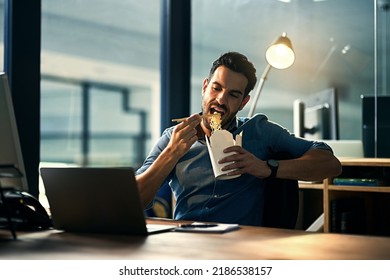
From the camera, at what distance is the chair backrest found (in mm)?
2074

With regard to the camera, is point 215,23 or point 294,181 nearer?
point 294,181

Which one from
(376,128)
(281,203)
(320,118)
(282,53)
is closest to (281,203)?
(281,203)

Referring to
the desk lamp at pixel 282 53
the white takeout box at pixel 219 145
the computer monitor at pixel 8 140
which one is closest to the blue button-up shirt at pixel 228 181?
the white takeout box at pixel 219 145

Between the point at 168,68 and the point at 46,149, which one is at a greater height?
the point at 168,68

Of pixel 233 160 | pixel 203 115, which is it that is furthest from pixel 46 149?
pixel 233 160

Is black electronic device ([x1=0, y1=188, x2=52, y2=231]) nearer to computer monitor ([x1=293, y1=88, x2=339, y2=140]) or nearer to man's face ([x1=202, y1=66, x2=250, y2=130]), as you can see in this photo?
man's face ([x1=202, y1=66, x2=250, y2=130])

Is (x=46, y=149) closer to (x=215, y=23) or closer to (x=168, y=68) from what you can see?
(x=168, y=68)

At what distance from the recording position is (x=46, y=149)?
289 cm

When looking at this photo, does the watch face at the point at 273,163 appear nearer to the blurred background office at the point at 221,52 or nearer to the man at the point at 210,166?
the man at the point at 210,166

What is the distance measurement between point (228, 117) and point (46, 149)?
1016 millimetres

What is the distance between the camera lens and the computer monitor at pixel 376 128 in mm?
3523

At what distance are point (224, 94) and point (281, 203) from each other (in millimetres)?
435

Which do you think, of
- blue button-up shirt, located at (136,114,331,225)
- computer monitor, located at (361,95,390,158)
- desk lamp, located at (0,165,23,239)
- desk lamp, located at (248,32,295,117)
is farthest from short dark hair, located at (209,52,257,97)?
computer monitor, located at (361,95,390,158)

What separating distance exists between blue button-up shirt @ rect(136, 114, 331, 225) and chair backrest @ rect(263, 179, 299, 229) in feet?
0.14
